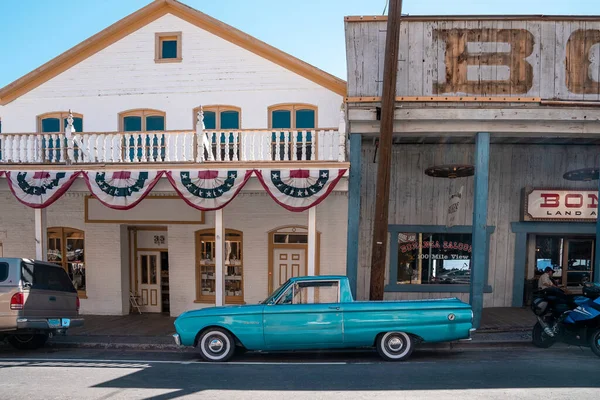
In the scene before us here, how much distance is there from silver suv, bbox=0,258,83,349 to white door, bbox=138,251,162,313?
9.70ft

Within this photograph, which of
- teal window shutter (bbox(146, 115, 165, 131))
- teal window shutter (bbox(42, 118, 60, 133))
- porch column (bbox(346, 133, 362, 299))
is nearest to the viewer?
porch column (bbox(346, 133, 362, 299))

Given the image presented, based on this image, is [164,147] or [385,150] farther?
[164,147]

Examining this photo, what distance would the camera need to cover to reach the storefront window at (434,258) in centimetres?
1084

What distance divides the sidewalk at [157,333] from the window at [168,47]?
7.46m

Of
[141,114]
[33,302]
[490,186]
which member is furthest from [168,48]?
[490,186]

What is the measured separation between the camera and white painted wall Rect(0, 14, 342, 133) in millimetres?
10688

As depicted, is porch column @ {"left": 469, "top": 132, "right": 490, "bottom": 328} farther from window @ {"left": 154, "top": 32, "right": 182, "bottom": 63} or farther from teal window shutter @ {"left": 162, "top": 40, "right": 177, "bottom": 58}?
teal window shutter @ {"left": 162, "top": 40, "right": 177, "bottom": 58}

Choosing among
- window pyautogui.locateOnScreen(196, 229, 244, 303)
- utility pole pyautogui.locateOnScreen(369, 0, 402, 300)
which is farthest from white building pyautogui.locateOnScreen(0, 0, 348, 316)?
utility pole pyautogui.locateOnScreen(369, 0, 402, 300)

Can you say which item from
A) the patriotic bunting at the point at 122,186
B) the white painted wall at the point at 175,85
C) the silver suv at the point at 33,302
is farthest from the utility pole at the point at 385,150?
the silver suv at the point at 33,302

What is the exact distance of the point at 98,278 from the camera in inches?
435

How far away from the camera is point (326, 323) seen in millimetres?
6316

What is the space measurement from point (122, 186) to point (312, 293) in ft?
18.2

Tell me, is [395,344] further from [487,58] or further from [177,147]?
[177,147]

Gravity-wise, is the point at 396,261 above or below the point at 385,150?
below
